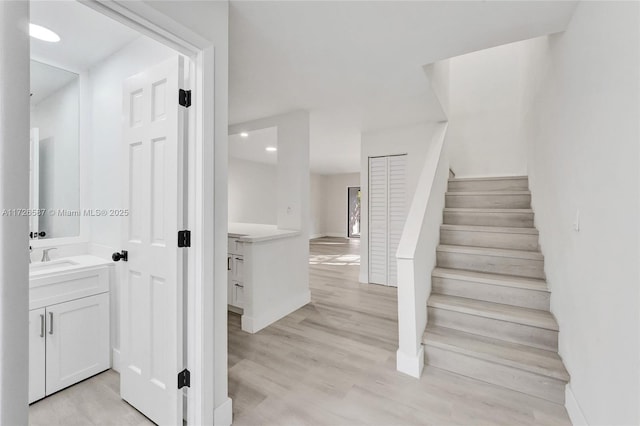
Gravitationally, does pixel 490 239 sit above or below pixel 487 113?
below

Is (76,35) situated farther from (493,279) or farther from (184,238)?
(493,279)

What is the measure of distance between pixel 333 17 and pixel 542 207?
7.37ft

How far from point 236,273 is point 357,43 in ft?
7.82

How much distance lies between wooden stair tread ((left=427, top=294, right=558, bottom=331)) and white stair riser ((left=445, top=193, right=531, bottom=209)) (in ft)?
4.42

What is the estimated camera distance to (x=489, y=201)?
323cm

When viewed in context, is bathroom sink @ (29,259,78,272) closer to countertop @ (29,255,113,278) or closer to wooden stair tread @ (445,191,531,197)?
countertop @ (29,255,113,278)

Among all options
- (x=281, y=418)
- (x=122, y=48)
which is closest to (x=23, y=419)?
(x=281, y=418)

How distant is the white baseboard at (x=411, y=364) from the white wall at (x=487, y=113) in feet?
9.88

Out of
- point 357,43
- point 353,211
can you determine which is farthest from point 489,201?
point 353,211

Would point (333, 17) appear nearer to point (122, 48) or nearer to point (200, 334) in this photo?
point (122, 48)

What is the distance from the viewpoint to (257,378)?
199 centimetres

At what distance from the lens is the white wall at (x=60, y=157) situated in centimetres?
215

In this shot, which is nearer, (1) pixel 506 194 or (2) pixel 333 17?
(2) pixel 333 17

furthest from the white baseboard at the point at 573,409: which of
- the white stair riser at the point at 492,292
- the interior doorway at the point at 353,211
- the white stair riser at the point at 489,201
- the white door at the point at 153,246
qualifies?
the interior doorway at the point at 353,211
